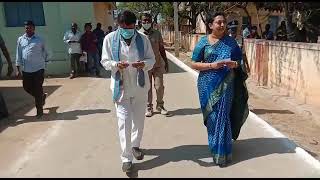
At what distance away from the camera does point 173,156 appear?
552 cm

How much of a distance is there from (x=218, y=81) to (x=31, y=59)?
4188 mm

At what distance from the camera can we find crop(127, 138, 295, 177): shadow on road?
5.24m

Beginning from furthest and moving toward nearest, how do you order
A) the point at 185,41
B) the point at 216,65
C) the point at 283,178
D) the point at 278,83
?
the point at 185,41 → the point at 278,83 → the point at 216,65 → the point at 283,178

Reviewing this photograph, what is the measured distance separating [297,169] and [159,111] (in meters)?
3.74

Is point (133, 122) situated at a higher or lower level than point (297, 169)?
higher

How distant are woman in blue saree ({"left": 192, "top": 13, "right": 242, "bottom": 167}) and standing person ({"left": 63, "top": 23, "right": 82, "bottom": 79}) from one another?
9.14 meters

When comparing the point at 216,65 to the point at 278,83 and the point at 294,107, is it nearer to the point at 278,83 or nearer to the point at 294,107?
the point at 294,107

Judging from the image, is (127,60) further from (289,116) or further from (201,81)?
(289,116)

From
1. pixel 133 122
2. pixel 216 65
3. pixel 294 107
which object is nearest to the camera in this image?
pixel 216 65

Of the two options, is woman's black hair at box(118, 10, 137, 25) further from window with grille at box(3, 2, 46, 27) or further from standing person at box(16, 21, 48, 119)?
window with grille at box(3, 2, 46, 27)

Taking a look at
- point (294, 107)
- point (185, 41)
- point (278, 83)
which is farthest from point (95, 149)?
point (185, 41)

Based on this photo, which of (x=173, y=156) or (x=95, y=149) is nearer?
(x=173, y=156)

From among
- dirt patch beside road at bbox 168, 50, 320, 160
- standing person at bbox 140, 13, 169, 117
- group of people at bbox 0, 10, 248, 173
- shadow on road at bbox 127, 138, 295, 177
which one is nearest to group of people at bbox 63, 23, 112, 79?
dirt patch beside road at bbox 168, 50, 320, 160

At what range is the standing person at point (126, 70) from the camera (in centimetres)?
496
